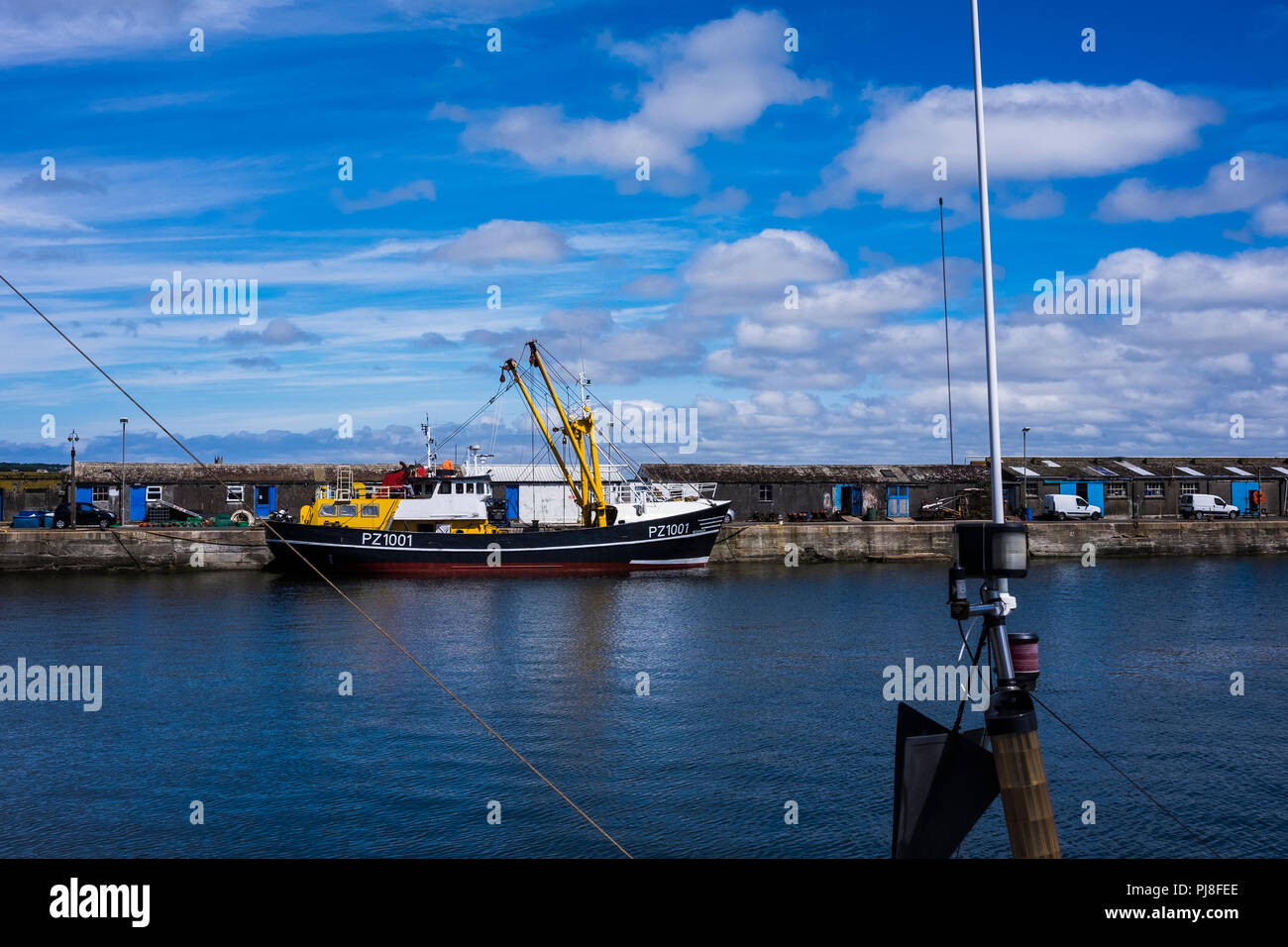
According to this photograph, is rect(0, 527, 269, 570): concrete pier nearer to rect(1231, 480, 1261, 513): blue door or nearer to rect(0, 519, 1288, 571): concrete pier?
rect(0, 519, 1288, 571): concrete pier

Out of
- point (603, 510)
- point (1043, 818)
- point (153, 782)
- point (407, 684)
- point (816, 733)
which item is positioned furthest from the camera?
point (603, 510)

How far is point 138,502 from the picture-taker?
53.6 metres

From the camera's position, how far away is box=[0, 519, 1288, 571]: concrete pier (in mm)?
44906

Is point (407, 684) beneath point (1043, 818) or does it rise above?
beneath

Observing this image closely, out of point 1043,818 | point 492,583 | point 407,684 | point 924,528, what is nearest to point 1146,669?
point 407,684

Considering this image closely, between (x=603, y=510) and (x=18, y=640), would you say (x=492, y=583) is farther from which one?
(x=18, y=640)

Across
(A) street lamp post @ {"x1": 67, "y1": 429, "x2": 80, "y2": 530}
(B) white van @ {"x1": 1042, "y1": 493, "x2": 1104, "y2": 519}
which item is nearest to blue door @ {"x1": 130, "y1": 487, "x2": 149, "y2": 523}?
(A) street lamp post @ {"x1": 67, "y1": 429, "x2": 80, "y2": 530}


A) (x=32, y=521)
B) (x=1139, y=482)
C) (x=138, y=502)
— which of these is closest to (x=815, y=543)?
(x=1139, y=482)

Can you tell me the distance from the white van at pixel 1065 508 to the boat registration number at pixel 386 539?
126 feet

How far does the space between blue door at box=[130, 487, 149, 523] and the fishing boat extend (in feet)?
39.0

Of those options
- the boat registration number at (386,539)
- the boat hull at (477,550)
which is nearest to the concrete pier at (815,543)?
the boat hull at (477,550)

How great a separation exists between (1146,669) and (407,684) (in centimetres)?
1665

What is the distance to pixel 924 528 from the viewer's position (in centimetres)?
5291
